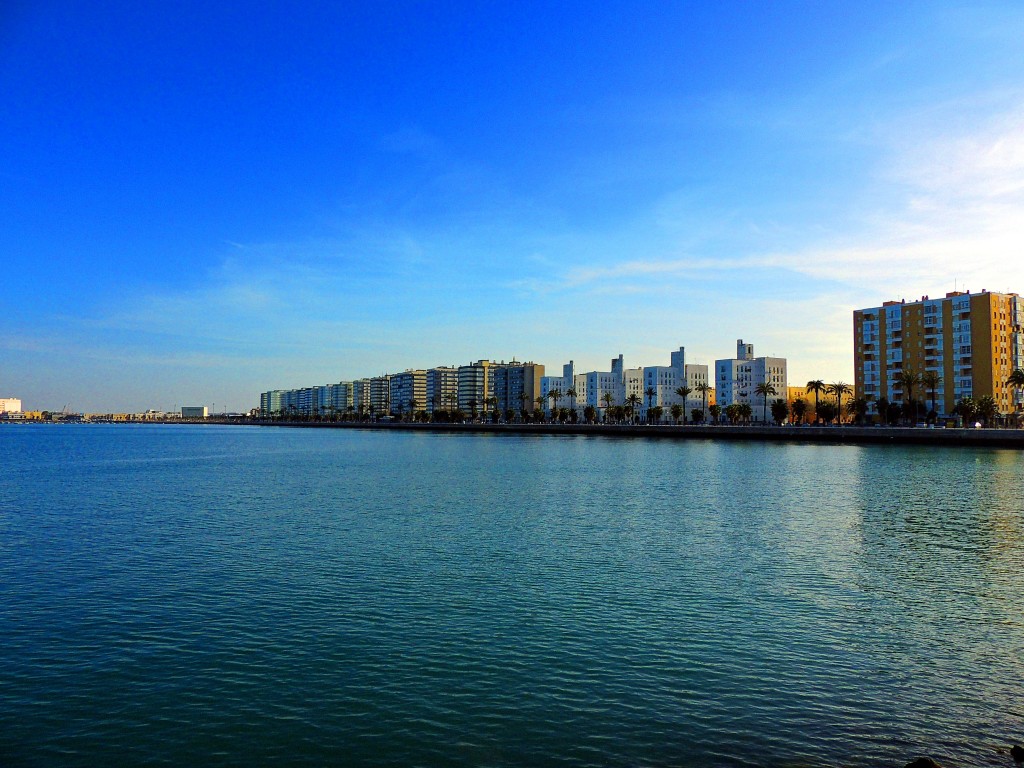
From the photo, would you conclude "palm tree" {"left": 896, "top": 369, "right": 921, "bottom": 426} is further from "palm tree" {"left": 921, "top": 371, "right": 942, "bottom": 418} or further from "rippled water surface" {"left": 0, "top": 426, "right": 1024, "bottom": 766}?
"rippled water surface" {"left": 0, "top": 426, "right": 1024, "bottom": 766}

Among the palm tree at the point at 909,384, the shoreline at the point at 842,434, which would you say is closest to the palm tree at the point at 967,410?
the palm tree at the point at 909,384

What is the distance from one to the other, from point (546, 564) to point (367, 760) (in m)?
15.8

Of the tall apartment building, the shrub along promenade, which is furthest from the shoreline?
the tall apartment building

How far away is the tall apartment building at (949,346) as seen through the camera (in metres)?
139

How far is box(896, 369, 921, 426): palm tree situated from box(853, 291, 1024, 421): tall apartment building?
1390 millimetres

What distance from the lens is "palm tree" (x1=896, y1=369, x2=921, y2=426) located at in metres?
140

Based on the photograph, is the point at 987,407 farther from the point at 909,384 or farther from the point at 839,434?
the point at 839,434

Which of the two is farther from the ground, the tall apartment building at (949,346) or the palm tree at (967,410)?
the tall apartment building at (949,346)

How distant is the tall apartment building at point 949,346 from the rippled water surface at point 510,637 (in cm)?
11612

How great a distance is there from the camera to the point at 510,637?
62.4 feet

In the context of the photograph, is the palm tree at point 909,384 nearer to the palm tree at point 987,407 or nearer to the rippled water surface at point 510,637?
the palm tree at point 987,407

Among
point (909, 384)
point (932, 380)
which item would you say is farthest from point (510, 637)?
point (909, 384)

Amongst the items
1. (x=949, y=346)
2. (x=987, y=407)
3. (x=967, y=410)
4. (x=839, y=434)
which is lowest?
(x=839, y=434)

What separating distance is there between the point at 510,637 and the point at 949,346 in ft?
507
